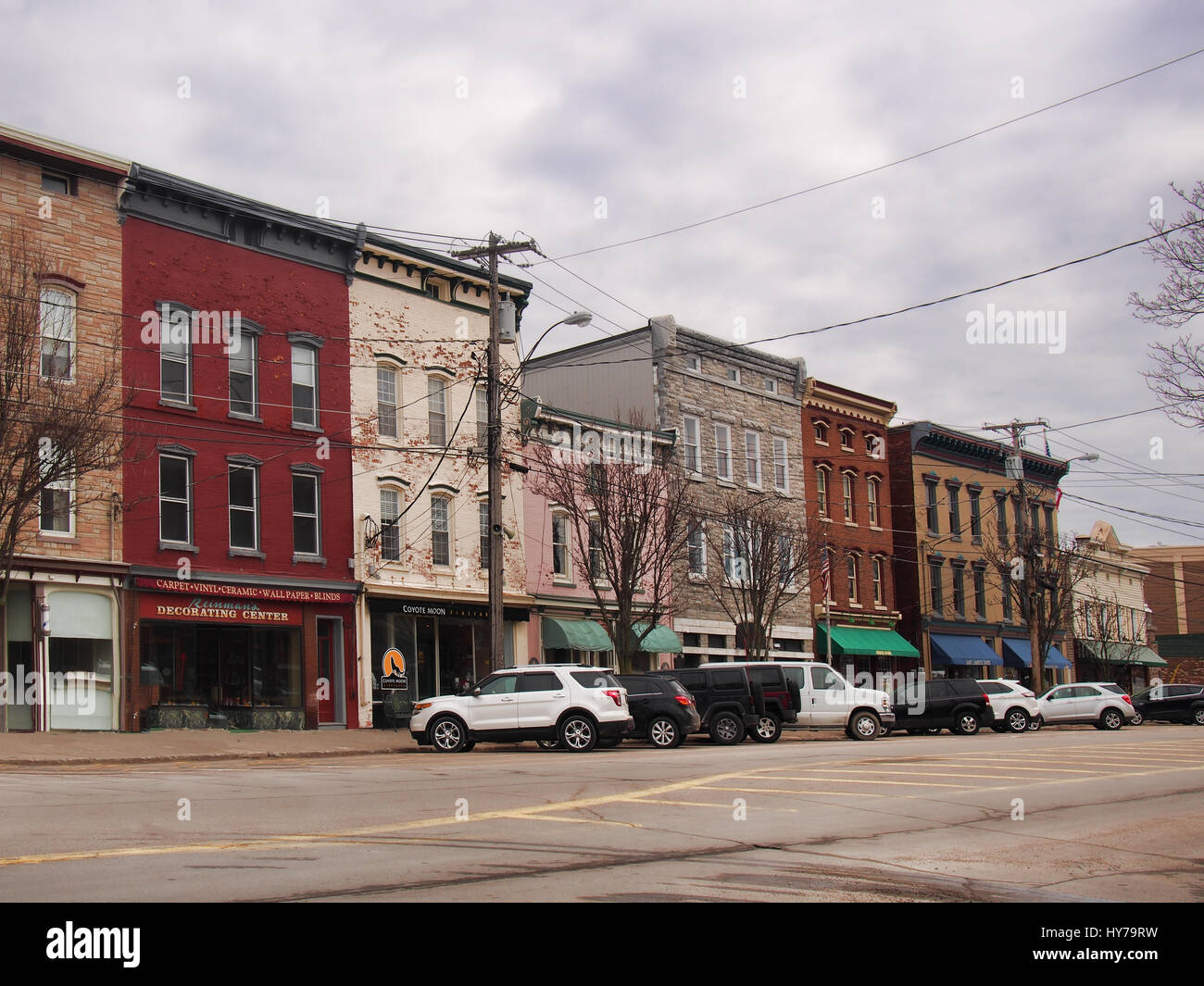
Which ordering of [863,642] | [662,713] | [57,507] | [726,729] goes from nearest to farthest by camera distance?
1. [57,507]
2. [662,713]
3. [726,729]
4. [863,642]

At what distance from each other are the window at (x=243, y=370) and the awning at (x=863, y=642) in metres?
25.1

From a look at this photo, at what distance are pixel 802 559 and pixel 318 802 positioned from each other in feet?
92.3

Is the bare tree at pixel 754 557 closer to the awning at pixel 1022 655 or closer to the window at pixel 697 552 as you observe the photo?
the window at pixel 697 552

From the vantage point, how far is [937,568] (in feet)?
178

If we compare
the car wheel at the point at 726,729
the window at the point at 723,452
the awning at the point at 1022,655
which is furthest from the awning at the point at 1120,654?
the car wheel at the point at 726,729

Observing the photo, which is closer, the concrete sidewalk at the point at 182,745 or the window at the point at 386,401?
the concrete sidewalk at the point at 182,745

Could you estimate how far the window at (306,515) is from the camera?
101 feet

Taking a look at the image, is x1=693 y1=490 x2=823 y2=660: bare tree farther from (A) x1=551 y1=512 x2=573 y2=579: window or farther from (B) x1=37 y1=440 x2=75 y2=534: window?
(B) x1=37 y1=440 x2=75 y2=534: window

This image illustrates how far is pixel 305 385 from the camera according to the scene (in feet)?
103

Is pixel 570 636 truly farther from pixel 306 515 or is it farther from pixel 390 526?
pixel 306 515

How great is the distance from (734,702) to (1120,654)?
4402 centimetres

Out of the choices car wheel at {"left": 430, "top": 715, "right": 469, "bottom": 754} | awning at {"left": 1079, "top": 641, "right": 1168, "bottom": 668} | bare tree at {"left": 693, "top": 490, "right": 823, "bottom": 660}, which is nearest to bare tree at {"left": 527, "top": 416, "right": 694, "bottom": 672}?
bare tree at {"left": 693, "top": 490, "right": 823, "bottom": 660}

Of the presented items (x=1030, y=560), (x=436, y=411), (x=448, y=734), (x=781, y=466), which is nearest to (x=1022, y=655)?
(x=1030, y=560)
